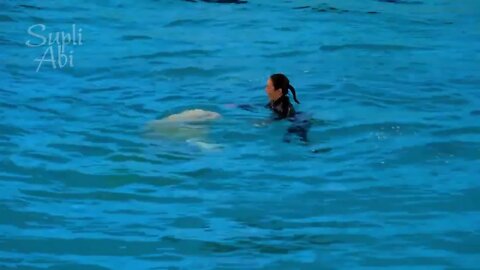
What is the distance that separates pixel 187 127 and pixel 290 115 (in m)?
1.06

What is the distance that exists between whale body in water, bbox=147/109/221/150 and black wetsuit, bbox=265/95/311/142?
0.55 meters

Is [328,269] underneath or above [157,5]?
underneath

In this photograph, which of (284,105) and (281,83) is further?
(281,83)

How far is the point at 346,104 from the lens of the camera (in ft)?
31.3

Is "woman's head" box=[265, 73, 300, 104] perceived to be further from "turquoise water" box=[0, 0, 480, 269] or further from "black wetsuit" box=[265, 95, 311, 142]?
"turquoise water" box=[0, 0, 480, 269]

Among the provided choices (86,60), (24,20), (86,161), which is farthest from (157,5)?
(86,161)

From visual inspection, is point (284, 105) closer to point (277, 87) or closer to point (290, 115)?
point (290, 115)

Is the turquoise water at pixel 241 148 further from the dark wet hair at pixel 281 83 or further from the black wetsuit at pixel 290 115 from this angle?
the dark wet hair at pixel 281 83

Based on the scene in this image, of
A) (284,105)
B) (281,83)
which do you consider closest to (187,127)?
(284,105)

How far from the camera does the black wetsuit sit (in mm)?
8492

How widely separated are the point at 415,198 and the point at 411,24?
274 inches

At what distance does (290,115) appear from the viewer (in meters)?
8.86

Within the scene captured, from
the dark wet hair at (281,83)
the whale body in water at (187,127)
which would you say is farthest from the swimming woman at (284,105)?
the whale body in water at (187,127)

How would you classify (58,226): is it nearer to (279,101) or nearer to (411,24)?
(279,101)
